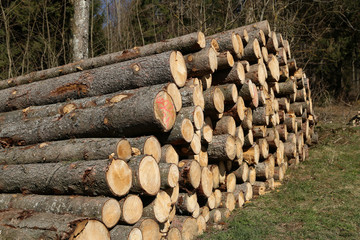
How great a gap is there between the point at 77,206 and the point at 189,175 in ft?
4.38

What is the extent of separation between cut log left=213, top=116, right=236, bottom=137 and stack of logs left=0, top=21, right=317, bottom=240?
15mm

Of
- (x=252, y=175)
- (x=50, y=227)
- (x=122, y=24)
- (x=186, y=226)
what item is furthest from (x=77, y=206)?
(x=122, y=24)

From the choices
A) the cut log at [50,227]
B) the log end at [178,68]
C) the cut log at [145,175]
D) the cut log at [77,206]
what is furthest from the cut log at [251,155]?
the cut log at [50,227]

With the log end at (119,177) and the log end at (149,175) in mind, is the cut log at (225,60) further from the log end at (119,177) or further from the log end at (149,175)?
the log end at (119,177)

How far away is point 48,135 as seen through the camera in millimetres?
4000

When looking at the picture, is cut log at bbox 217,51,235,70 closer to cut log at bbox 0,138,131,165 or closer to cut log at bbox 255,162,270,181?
cut log at bbox 255,162,270,181

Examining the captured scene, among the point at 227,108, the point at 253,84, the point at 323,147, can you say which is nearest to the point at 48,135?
the point at 227,108

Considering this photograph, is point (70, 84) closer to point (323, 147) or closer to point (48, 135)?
point (48, 135)

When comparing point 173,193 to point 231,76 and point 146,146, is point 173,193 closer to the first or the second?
point 146,146

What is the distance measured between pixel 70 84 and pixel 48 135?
886mm

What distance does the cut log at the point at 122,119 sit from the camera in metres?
3.42

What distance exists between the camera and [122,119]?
3.48m

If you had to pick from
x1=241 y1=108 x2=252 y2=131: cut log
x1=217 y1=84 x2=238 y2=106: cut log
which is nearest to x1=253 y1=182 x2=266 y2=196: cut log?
x1=241 y1=108 x2=252 y2=131: cut log

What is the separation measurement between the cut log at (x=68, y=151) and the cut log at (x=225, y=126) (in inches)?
69.6
